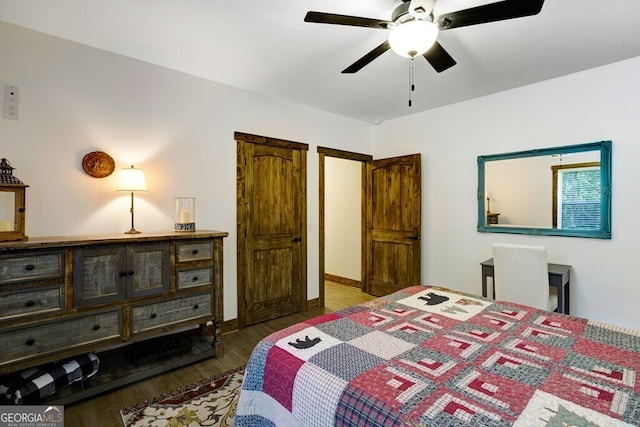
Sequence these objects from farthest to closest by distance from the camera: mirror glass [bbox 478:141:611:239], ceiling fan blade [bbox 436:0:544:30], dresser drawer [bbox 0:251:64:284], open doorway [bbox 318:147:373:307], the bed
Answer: open doorway [bbox 318:147:373:307]
mirror glass [bbox 478:141:611:239]
dresser drawer [bbox 0:251:64:284]
ceiling fan blade [bbox 436:0:544:30]
the bed

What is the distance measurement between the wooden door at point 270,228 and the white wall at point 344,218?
1448 millimetres

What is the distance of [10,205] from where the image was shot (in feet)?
6.76

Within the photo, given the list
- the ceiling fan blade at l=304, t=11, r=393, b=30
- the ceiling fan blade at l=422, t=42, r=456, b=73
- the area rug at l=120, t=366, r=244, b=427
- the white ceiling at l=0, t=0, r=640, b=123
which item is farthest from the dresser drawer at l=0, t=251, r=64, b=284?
the ceiling fan blade at l=422, t=42, r=456, b=73

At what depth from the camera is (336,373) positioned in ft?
3.78

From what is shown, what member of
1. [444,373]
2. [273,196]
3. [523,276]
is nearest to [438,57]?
[444,373]

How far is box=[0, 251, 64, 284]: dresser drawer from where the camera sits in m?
1.80

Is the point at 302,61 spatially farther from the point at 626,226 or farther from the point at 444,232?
the point at 626,226

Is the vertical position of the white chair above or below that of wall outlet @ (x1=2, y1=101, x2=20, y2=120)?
below

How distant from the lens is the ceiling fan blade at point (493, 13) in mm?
1525

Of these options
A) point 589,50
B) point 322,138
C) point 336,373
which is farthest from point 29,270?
point 589,50

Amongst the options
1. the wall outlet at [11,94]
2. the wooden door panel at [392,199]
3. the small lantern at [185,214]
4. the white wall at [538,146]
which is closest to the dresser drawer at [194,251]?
the small lantern at [185,214]

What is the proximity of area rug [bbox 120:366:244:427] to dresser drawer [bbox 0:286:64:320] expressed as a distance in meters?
0.80

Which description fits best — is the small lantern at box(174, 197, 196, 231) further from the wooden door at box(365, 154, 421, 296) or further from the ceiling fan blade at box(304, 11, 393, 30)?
the wooden door at box(365, 154, 421, 296)

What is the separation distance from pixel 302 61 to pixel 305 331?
2.26 m
